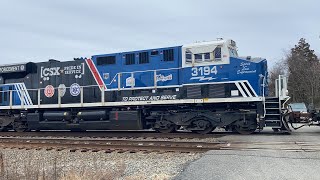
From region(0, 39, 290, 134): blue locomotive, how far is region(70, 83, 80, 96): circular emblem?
5cm

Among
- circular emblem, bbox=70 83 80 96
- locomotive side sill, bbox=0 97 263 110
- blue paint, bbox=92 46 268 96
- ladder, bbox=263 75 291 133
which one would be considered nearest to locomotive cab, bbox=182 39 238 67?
blue paint, bbox=92 46 268 96

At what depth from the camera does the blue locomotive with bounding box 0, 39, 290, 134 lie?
13.8 metres

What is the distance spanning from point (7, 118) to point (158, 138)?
869cm

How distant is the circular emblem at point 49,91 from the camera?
17520mm

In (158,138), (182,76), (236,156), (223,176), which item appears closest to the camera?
(223,176)

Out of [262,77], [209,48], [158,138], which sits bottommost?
[158,138]

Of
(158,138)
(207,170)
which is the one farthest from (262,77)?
(207,170)

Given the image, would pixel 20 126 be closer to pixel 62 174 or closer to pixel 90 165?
pixel 90 165

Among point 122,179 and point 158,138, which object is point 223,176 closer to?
point 122,179

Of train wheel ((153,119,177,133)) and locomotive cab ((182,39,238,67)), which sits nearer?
locomotive cab ((182,39,238,67))

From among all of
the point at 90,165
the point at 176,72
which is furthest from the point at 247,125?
the point at 90,165

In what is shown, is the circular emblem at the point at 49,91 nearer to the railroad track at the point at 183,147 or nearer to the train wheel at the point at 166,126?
the railroad track at the point at 183,147

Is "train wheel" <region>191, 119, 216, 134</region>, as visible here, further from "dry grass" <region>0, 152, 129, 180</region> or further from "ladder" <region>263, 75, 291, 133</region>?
"dry grass" <region>0, 152, 129, 180</region>

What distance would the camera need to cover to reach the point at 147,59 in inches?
609
